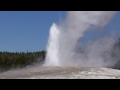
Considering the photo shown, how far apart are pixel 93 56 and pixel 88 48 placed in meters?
2.79

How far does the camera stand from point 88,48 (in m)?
27.5
